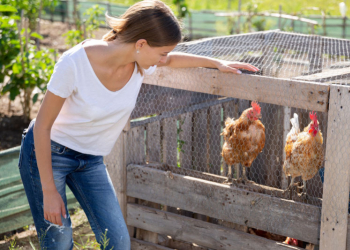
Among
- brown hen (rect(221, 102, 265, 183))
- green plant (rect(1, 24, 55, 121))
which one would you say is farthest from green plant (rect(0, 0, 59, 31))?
brown hen (rect(221, 102, 265, 183))

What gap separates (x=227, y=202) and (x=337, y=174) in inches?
25.8

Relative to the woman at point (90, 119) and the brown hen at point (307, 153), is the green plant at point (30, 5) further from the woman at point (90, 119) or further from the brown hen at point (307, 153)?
the brown hen at point (307, 153)

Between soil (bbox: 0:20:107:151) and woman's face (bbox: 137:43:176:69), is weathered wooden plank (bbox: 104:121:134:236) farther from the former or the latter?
soil (bbox: 0:20:107:151)

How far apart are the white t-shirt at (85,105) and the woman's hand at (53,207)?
223mm

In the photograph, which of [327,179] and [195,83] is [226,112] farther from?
[327,179]

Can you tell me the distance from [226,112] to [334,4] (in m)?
13.8

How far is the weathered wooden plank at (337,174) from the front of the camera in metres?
1.93

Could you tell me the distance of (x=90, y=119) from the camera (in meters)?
1.81

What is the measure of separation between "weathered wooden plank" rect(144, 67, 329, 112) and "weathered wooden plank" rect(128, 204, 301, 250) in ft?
2.54

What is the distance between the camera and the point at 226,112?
3359mm

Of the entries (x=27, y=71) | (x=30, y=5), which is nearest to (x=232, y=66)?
(x=27, y=71)

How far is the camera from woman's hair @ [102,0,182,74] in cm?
169

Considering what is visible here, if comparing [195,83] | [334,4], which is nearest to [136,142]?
[195,83]

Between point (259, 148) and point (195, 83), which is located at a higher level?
point (195, 83)
